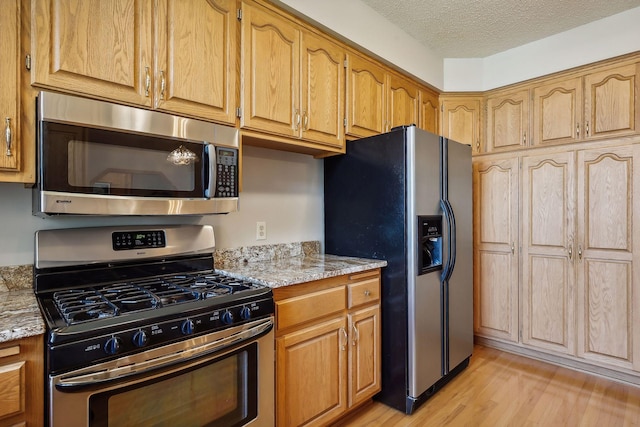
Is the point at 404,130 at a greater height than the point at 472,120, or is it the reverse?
the point at 472,120

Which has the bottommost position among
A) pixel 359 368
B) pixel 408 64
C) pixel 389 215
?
pixel 359 368

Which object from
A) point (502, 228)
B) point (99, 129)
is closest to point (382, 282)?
point (502, 228)

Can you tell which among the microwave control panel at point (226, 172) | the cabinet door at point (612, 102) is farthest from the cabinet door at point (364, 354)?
the cabinet door at point (612, 102)

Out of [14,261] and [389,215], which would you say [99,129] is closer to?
[14,261]

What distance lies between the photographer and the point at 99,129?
51.2 inches

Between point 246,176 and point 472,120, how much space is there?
82.4 inches

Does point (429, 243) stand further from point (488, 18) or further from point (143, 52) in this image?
point (143, 52)

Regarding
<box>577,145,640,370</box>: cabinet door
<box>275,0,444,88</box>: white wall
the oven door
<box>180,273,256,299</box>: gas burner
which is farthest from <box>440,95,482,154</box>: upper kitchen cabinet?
the oven door

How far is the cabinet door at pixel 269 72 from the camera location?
1734 mm

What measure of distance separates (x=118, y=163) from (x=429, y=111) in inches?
96.8

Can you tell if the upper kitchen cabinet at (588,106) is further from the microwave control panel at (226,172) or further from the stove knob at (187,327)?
the stove knob at (187,327)

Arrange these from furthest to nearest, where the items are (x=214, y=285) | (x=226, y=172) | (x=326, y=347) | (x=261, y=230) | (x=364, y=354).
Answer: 1. (x=261, y=230)
2. (x=364, y=354)
3. (x=326, y=347)
4. (x=226, y=172)
5. (x=214, y=285)

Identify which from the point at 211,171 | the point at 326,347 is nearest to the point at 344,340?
the point at 326,347

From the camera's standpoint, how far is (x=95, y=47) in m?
1.30
